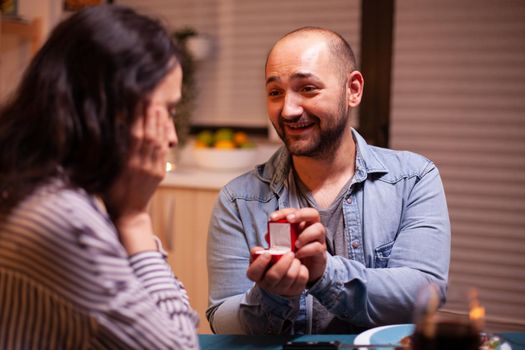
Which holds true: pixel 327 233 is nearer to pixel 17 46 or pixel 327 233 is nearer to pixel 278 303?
pixel 278 303

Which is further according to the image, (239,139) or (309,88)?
(239,139)

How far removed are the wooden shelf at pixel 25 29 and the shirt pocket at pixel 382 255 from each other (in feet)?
7.31

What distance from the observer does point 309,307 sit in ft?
5.15

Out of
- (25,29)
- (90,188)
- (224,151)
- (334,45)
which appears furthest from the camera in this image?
(25,29)

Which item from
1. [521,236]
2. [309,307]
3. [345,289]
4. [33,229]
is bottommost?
[521,236]

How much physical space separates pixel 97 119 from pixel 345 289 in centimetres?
74

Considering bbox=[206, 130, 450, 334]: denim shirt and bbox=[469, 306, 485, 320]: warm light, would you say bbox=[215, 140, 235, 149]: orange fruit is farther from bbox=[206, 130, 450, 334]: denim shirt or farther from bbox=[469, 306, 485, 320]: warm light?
bbox=[469, 306, 485, 320]: warm light

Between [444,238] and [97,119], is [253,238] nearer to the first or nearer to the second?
[444,238]

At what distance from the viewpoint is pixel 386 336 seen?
1.13 metres

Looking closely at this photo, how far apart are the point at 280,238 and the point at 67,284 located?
56cm

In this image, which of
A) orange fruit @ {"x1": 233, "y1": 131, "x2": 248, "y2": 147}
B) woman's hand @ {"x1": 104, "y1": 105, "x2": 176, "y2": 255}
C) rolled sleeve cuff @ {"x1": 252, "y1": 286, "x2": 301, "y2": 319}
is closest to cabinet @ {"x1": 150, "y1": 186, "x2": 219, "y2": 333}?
orange fruit @ {"x1": 233, "y1": 131, "x2": 248, "y2": 147}

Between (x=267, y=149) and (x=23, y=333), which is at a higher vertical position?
(x=23, y=333)

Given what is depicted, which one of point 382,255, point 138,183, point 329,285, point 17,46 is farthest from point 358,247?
point 17,46

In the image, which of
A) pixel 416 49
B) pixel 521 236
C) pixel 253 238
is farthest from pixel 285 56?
pixel 521 236
